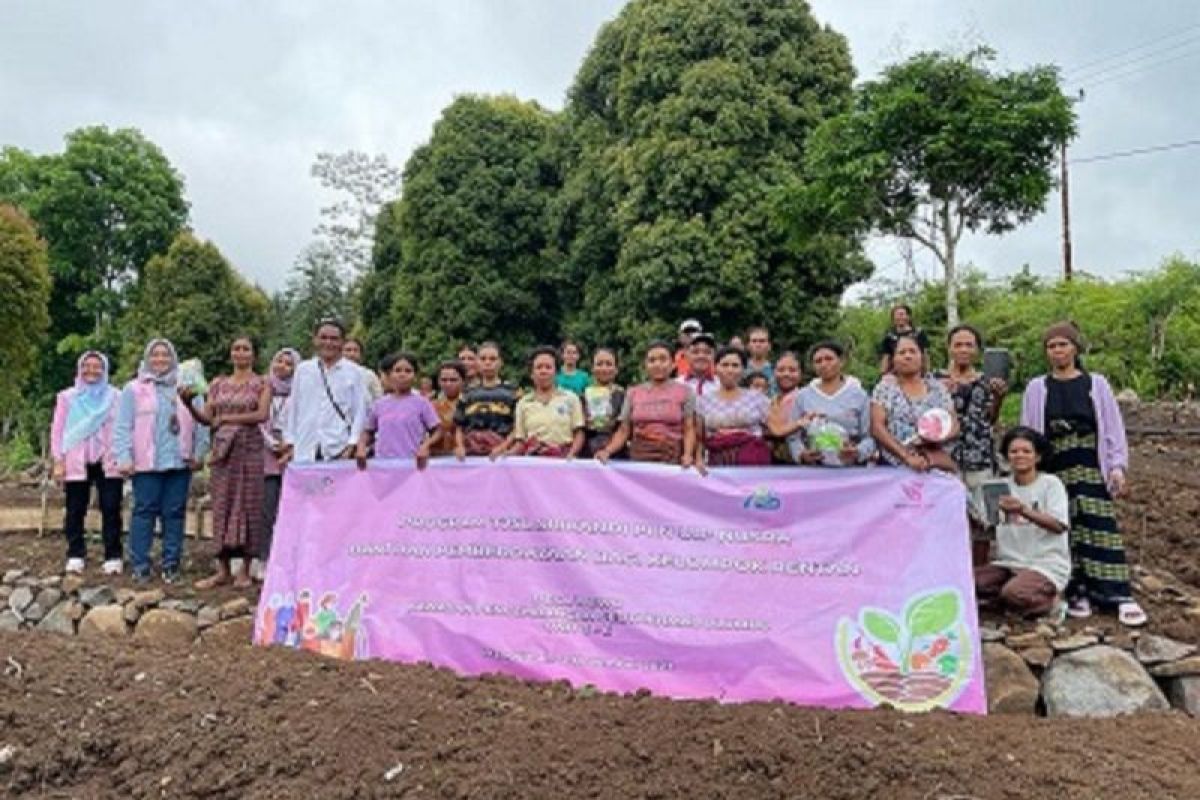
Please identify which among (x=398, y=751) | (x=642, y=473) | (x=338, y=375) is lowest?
(x=398, y=751)

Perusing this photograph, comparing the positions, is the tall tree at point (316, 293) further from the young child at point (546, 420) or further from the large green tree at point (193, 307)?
the young child at point (546, 420)

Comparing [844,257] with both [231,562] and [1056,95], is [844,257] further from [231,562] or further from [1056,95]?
[231,562]

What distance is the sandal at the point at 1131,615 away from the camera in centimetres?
491

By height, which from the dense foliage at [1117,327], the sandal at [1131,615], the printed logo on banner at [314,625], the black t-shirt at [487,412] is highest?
the dense foliage at [1117,327]

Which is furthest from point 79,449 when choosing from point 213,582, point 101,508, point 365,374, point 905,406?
point 905,406

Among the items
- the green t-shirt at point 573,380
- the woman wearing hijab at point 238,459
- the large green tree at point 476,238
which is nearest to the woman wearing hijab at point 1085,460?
the green t-shirt at point 573,380

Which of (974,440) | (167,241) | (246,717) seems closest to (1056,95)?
(974,440)

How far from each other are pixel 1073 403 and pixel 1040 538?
0.76 m

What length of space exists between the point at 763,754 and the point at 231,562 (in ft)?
13.9

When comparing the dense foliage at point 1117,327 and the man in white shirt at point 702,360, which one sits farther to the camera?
the dense foliage at point 1117,327

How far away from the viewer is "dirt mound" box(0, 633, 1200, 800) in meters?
3.65

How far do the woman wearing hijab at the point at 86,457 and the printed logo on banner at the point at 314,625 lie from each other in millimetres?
1954

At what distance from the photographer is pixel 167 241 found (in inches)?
1268

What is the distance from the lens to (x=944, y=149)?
35.6 feet
